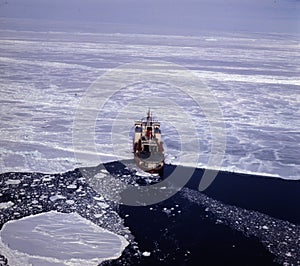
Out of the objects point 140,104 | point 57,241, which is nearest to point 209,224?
point 57,241

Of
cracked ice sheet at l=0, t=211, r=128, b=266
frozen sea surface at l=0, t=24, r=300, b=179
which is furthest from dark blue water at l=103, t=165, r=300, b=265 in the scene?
frozen sea surface at l=0, t=24, r=300, b=179

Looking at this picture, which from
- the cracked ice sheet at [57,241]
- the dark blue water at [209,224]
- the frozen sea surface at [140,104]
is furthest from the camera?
the frozen sea surface at [140,104]

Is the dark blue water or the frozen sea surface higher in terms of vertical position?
the frozen sea surface

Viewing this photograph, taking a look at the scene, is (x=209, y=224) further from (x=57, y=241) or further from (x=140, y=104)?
(x=140, y=104)

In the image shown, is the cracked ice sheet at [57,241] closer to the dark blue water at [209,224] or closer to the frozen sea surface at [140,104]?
the dark blue water at [209,224]

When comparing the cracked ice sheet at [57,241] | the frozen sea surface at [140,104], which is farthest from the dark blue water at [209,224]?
the frozen sea surface at [140,104]

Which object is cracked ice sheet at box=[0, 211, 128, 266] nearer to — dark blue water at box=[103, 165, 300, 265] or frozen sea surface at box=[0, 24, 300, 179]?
dark blue water at box=[103, 165, 300, 265]

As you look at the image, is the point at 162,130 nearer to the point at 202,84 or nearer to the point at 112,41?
the point at 202,84
